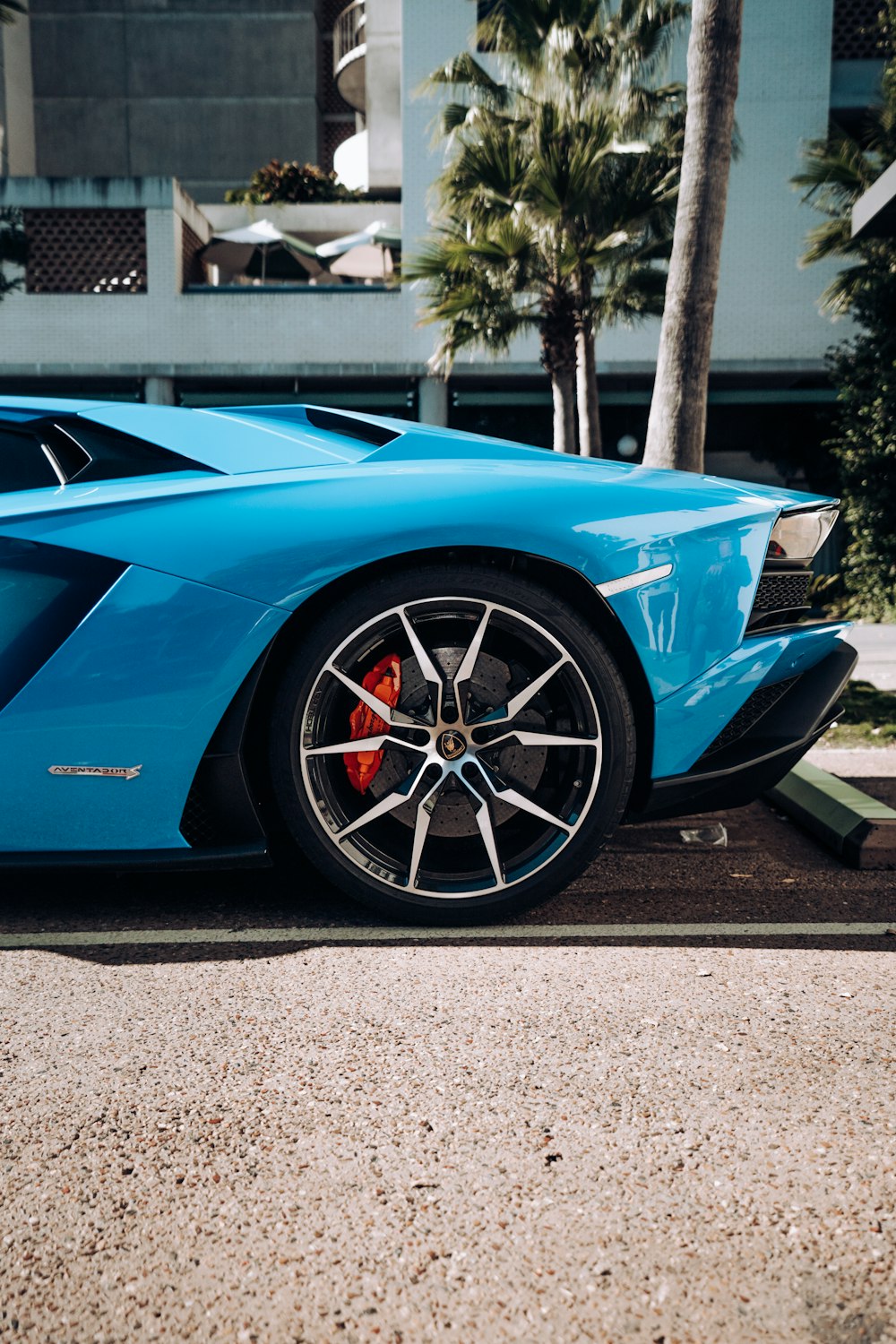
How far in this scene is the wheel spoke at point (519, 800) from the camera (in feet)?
8.16

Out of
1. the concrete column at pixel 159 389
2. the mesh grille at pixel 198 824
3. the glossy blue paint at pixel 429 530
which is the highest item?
the concrete column at pixel 159 389

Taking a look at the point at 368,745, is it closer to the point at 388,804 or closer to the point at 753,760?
the point at 388,804

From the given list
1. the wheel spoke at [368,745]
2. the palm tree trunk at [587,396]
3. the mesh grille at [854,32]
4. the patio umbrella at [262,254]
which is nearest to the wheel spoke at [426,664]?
the wheel spoke at [368,745]

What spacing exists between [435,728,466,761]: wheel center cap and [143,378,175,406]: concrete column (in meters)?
20.2

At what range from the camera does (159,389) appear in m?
21.3

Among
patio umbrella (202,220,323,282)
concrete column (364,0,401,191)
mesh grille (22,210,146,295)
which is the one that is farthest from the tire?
concrete column (364,0,401,191)

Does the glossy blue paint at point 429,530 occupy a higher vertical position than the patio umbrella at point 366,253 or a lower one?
lower

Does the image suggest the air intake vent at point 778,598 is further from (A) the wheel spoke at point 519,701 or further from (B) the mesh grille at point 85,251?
(B) the mesh grille at point 85,251

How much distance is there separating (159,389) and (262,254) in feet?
15.2

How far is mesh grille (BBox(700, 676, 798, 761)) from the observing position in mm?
2568

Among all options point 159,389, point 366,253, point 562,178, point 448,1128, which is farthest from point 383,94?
point 448,1128

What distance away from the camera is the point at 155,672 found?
239 cm

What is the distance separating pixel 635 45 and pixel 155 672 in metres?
14.4

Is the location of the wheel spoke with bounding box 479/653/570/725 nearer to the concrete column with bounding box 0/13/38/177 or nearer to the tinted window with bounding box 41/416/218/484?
the tinted window with bounding box 41/416/218/484
